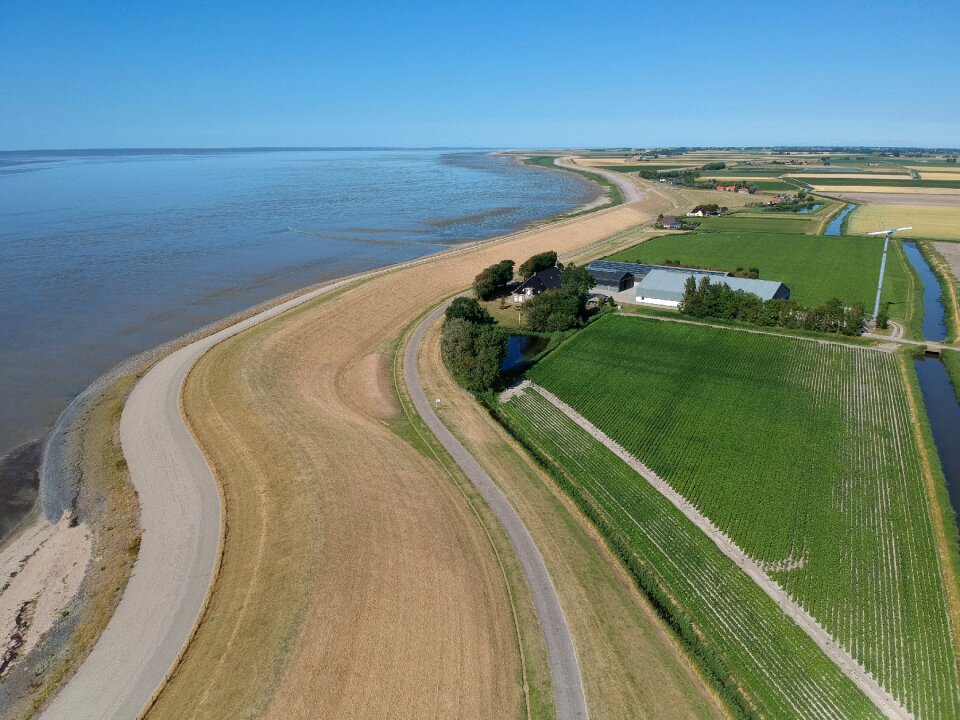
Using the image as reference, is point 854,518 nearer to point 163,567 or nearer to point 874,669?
point 874,669

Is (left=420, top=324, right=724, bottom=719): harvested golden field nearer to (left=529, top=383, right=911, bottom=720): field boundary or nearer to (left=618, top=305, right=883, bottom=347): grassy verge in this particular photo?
(left=529, top=383, right=911, bottom=720): field boundary

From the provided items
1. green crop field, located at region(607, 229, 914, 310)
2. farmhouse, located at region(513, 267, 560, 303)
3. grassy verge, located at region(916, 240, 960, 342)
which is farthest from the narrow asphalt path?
grassy verge, located at region(916, 240, 960, 342)

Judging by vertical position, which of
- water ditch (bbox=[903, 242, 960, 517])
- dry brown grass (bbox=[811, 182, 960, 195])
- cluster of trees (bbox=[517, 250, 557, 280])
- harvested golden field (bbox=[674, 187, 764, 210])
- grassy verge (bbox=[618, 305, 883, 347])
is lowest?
water ditch (bbox=[903, 242, 960, 517])

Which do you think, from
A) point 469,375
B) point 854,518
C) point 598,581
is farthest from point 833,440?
point 469,375

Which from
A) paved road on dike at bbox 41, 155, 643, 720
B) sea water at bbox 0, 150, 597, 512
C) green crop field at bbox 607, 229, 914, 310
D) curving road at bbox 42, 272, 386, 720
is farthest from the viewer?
green crop field at bbox 607, 229, 914, 310

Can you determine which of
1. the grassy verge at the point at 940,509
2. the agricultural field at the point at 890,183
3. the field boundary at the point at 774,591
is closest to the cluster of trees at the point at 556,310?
the field boundary at the point at 774,591

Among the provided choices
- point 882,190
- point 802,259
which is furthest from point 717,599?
point 882,190

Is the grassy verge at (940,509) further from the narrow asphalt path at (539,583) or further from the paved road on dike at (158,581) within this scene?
the paved road on dike at (158,581)

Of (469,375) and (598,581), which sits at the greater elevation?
(469,375)
